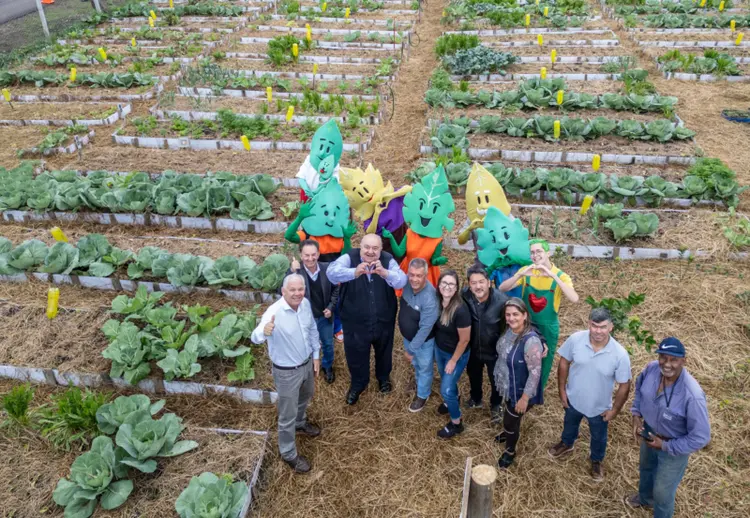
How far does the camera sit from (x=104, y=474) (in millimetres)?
3453

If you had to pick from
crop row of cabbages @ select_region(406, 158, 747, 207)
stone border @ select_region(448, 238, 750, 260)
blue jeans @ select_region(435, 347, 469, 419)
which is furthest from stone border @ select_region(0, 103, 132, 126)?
blue jeans @ select_region(435, 347, 469, 419)

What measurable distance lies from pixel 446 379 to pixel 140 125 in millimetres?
7149

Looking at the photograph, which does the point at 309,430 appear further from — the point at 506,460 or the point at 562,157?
the point at 562,157

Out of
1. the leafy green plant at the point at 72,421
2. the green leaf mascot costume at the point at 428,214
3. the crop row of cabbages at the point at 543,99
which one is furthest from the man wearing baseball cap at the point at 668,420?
the crop row of cabbages at the point at 543,99

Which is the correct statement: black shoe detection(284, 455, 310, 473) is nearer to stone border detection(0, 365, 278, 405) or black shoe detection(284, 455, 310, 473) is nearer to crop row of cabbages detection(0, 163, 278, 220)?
stone border detection(0, 365, 278, 405)

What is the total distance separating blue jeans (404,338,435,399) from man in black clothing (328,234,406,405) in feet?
0.81

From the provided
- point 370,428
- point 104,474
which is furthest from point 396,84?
point 104,474

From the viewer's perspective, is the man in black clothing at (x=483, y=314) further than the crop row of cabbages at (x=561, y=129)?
No

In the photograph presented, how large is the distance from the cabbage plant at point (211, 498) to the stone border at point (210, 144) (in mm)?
5582

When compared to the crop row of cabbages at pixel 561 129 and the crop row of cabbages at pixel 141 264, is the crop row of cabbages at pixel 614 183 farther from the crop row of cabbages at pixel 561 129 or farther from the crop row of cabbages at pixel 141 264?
the crop row of cabbages at pixel 141 264

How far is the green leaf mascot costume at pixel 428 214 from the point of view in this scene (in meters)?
4.25

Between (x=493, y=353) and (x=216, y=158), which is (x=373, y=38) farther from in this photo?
(x=493, y=353)

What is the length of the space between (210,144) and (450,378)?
6.03 meters

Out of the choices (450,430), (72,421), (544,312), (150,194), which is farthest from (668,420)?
(150,194)
